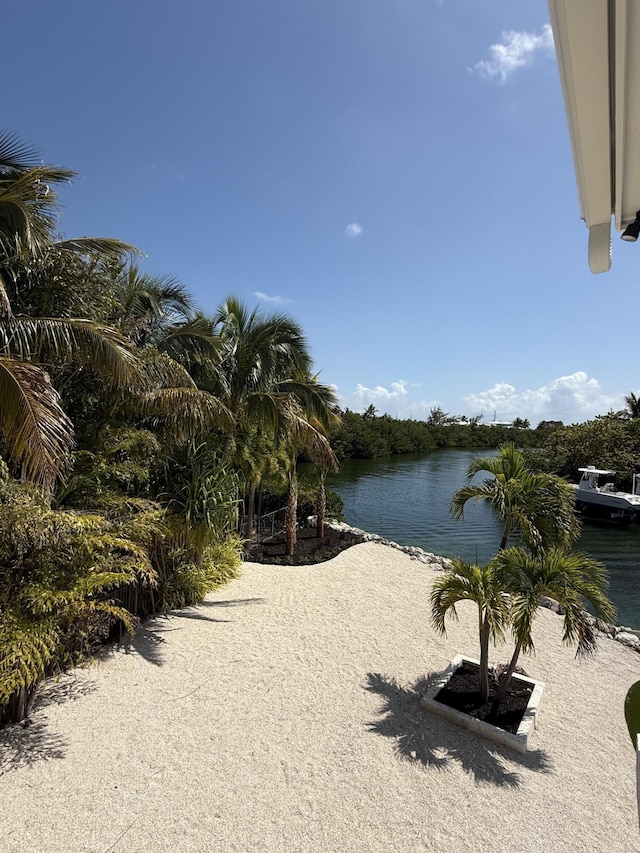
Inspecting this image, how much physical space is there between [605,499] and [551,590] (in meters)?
19.5

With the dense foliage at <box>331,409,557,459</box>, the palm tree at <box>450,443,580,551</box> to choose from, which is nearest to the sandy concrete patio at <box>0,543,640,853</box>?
the palm tree at <box>450,443,580,551</box>

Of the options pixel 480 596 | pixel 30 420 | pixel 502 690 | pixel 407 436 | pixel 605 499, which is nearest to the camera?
pixel 30 420

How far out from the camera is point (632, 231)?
1.50m

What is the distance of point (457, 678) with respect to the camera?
17.3ft

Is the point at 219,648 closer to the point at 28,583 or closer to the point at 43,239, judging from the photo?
the point at 28,583

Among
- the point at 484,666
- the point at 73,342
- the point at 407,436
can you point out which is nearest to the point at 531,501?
the point at 484,666

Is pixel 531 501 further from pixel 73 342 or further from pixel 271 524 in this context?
pixel 271 524

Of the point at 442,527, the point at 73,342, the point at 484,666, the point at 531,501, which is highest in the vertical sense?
the point at 73,342

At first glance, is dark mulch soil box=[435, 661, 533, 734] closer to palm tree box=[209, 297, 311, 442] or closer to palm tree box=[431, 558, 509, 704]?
palm tree box=[431, 558, 509, 704]

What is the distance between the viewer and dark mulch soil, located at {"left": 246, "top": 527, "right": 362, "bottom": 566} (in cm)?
1021

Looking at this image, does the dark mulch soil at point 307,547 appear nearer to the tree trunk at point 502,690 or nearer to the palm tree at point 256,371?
the palm tree at point 256,371

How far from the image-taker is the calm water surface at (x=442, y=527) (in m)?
12.7

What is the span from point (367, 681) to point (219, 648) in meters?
2.02

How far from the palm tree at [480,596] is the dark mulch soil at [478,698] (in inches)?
6.0
